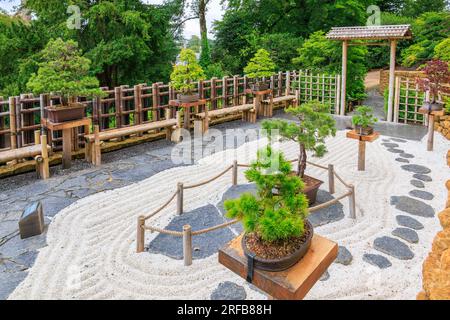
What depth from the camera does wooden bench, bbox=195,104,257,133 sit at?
29.2 ft

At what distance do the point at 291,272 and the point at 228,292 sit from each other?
1718 millimetres

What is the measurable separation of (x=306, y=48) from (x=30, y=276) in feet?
37.7

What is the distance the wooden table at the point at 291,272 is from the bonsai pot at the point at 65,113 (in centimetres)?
510

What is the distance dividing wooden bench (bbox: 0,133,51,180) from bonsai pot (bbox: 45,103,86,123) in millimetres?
385

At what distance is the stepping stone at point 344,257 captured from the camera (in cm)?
375

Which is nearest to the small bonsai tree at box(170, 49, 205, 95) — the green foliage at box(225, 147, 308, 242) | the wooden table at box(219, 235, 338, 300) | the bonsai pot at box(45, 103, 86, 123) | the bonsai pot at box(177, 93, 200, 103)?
the bonsai pot at box(177, 93, 200, 103)

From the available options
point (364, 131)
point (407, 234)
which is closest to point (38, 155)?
point (364, 131)

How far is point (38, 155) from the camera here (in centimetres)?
612

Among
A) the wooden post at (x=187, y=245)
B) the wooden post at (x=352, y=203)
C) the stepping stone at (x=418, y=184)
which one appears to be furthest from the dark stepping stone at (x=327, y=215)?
the wooden post at (x=187, y=245)

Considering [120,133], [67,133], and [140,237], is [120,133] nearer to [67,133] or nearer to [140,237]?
[67,133]

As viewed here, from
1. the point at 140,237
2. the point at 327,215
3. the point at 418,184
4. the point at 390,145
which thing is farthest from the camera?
the point at 390,145

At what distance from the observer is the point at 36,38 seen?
40.3ft

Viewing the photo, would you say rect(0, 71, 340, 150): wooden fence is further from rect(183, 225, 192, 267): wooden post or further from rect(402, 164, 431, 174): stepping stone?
rect(402, 164, 431, 174): stepping stone

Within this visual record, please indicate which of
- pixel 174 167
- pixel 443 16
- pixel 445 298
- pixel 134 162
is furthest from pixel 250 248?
pixel 443 16
